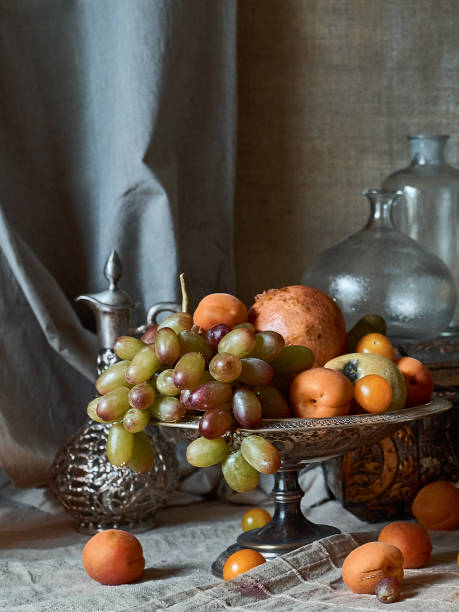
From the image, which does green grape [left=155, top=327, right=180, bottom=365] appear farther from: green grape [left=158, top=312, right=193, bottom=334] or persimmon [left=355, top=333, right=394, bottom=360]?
persimmon [left=355, top=333, right=394, bottom=360]

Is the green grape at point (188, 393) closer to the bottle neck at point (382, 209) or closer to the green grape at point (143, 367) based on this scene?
the green grape at point (143, 367)

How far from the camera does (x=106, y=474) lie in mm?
1159

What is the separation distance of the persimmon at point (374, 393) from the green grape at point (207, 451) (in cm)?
15

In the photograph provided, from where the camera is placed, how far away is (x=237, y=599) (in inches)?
33.5

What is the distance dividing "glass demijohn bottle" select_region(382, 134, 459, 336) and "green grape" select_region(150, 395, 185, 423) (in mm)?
675

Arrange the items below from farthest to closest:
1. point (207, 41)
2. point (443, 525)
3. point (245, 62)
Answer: point (245, 62) < point (207, 41) < point (443, 525)

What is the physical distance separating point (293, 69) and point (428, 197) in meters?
0.33

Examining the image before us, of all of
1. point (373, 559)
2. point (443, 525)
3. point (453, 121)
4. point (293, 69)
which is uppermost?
point (293, 69)

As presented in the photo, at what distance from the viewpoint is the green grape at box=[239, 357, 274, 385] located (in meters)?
0.86

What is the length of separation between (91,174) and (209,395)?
0.62 meters

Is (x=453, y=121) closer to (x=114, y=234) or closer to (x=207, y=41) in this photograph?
(x=207, y=41)

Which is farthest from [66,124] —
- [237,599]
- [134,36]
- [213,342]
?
[237,599]

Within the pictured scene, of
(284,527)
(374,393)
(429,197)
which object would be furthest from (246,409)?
(429,197)

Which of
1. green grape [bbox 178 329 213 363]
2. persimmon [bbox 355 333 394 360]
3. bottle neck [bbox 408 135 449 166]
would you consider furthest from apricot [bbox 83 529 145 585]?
bottle neck [bbox 408 135 449 166]
